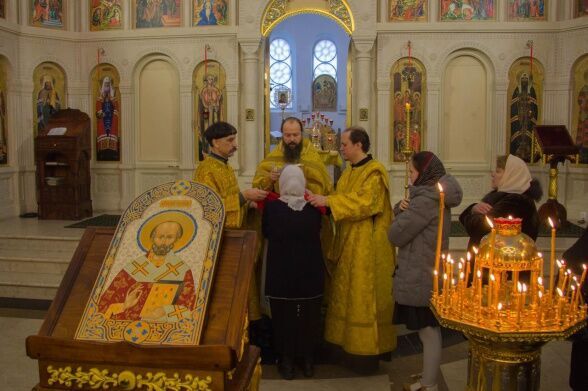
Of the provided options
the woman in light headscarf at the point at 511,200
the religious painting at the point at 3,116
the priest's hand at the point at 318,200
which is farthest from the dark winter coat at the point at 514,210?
the religious painting at the point at 3,116

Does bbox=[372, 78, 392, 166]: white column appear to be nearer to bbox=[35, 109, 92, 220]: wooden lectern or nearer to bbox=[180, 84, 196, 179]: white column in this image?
bbox=[180, 84, 196, 179]: white column

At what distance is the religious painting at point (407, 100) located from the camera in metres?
10.4

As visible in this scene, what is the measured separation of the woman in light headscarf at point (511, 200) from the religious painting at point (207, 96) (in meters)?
7.40

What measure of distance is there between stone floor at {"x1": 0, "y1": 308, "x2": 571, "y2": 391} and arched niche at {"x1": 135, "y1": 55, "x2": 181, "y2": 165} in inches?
253

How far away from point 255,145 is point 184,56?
2.11 meters

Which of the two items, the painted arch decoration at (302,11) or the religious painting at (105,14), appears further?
the religious painting at (105,14)

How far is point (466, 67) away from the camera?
1052 centimetres

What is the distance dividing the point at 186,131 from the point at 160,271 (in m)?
8.77

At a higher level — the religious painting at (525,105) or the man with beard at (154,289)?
the religious painting at (525,105)

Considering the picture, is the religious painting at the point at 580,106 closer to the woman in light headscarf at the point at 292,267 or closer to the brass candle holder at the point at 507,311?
the woman in light headscarf at the point at 292,267

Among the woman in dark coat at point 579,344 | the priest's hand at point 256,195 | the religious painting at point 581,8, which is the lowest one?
the woman in dark coat at point 579,344

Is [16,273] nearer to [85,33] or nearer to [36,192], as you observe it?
[36,192]

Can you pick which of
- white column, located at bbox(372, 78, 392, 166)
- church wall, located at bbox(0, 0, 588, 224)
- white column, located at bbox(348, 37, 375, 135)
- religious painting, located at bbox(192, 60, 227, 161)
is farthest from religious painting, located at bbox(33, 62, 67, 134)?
white column, located at bbox(372, 78, 392, 166)

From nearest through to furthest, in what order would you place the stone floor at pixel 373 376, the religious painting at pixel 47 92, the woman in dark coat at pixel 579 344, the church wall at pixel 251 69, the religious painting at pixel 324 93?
the woman in dark coat at pixel 579 344 < the stone floor at pixel 373 376 < the church wall at pixel 251 69 < the religious painting at pixel 47 92 < the religious painting at pixel 324 93
